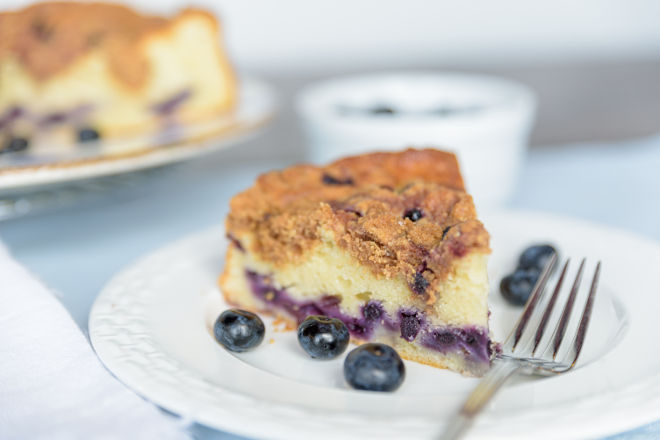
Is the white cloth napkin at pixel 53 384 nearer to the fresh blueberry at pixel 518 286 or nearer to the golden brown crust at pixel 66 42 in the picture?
the fresh blueberry at pixel 518 286

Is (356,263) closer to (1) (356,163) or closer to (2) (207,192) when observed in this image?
(1) (356,163)

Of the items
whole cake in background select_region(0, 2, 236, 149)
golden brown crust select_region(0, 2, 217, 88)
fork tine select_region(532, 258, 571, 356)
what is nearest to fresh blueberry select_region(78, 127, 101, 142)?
whole cake in background select_region(0, 2, 236, 149)

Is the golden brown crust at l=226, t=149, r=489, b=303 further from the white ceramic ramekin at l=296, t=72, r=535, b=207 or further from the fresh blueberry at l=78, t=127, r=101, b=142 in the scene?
the fresh blueberry at l=78, t=127, r=101, b=142

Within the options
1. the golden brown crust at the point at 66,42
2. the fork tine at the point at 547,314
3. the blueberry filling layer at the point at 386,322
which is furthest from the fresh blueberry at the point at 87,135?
the fork tine at the point at 547,314

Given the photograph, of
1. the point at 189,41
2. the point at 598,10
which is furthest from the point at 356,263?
the point at 598,10

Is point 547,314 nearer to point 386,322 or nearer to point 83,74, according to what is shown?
point 386,322
